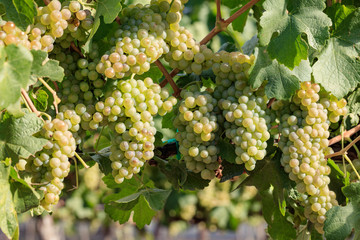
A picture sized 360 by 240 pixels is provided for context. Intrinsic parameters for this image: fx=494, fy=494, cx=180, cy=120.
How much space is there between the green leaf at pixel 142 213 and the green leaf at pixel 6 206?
18.9 inches

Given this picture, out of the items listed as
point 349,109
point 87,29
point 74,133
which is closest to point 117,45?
point 87,29

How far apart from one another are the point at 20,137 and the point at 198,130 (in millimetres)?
327

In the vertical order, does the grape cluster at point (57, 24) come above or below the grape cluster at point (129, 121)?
above

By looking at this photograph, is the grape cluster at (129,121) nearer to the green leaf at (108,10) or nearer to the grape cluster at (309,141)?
the green leaf at (108,10)

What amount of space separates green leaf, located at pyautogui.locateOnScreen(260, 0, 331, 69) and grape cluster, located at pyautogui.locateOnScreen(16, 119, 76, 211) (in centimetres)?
41

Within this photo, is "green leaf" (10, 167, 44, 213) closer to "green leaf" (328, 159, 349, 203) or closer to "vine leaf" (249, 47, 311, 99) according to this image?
"vine leaf" (249, 47, 311, 99)

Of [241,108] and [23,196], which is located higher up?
[241,108]

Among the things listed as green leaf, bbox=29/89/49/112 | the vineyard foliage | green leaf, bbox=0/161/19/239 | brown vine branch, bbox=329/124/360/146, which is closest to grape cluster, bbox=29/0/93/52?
the vineyard foliage

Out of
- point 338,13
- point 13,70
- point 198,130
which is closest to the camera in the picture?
point 13,70

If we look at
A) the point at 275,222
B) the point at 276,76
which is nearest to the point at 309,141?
the point at 276,76

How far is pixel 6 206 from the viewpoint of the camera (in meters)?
0.82

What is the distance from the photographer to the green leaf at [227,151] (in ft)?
3.28

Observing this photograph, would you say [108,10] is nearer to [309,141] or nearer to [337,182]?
[309,141]

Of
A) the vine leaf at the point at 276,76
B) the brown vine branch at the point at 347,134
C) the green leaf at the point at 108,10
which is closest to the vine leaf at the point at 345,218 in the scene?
the brown vine branch at the point at 347,134
